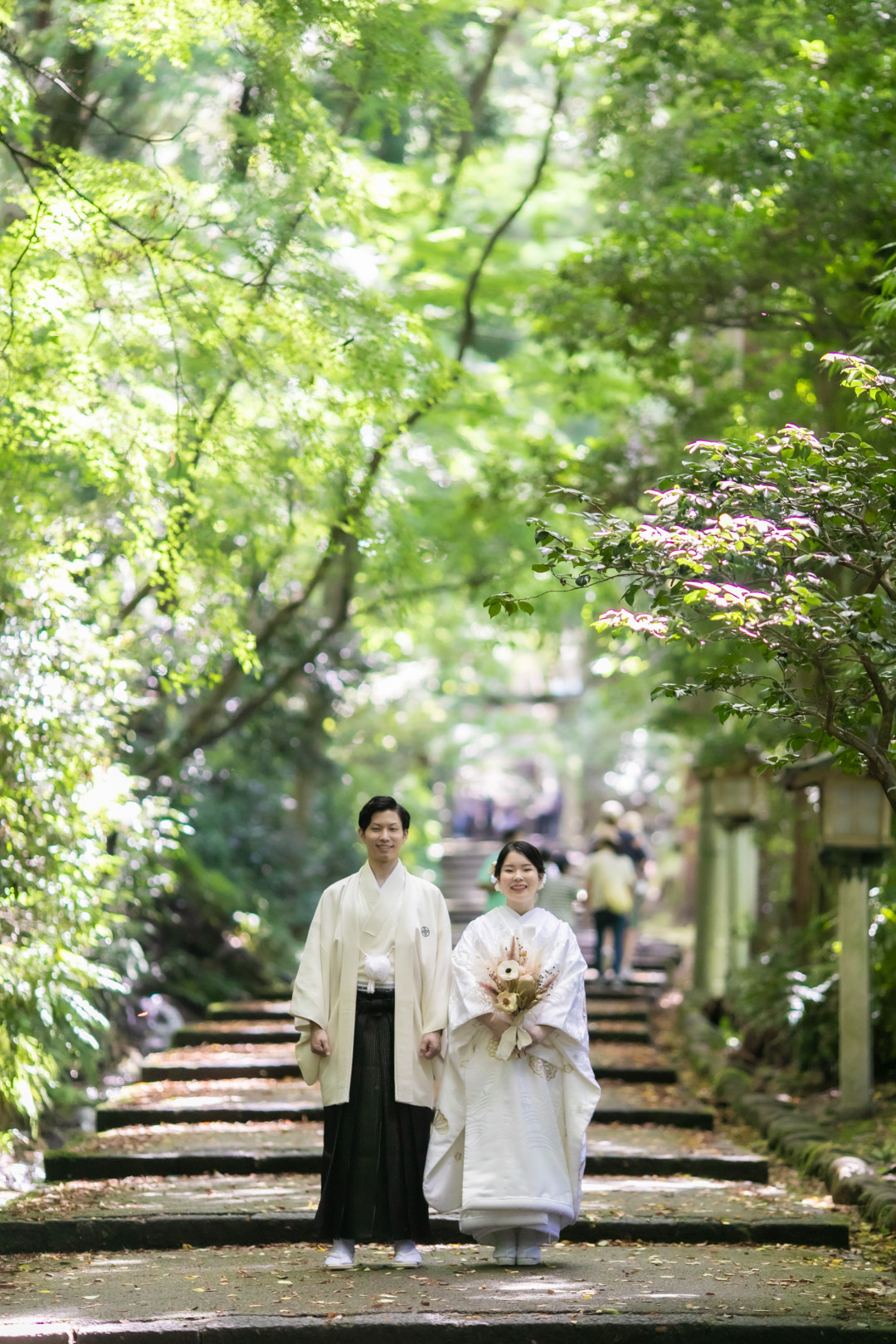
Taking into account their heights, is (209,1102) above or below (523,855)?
below

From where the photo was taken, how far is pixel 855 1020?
8094 mm

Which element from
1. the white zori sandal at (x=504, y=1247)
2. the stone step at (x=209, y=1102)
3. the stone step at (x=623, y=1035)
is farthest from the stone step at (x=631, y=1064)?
the white zori sandal at (x=504, y=1247)

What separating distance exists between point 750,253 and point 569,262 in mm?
1605

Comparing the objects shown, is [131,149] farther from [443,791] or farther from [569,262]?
[443,791]

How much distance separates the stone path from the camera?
4.41 meters

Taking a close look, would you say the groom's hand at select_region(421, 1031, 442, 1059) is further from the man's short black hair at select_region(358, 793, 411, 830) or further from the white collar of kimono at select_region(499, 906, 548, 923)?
the man's short black hair at select_region(358, 793, 411, 830)

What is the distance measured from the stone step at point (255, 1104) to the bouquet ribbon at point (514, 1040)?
355 centimetres

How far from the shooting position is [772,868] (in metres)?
15.2

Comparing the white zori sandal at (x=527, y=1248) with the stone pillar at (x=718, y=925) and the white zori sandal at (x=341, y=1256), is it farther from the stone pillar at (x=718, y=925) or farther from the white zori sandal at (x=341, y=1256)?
the stone pillar at (x=718, y=925)

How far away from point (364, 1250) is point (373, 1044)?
3.77 ft

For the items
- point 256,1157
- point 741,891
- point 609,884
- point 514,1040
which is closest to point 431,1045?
point 514,1040

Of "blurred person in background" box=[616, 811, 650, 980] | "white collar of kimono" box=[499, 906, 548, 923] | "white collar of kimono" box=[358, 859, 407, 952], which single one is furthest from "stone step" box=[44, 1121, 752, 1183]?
"blurred person in background" box=[616, 811, 650, 980]

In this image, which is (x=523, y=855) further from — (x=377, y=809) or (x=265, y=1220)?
(x=265, y=1220)

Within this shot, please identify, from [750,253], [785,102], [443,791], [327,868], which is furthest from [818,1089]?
[443,791]
